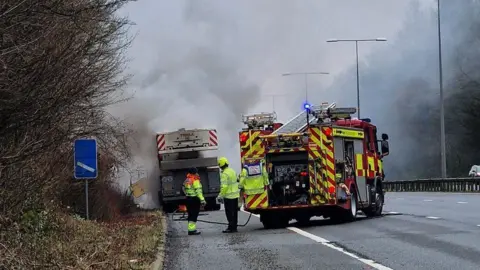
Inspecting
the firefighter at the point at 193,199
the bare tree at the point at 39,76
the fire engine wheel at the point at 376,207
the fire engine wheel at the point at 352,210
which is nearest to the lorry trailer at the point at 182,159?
the fire engine wheel at the point at 376,207

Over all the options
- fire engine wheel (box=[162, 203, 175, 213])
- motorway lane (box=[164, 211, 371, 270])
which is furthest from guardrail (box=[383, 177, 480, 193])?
motorway lane (box=[164, 211, 371, 270])

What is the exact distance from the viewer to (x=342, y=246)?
12.3 meters

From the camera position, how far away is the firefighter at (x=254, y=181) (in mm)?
16609

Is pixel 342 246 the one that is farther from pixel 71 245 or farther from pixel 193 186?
pixel 193 186

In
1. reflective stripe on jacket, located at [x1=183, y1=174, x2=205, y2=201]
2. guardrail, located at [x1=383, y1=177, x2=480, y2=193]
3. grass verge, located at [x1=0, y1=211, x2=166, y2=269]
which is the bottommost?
guardrail, located at [x1=383, y1=177, x2=480, y2=193]

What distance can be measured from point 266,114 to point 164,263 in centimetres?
813

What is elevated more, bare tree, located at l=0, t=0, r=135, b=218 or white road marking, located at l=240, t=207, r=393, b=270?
bare tree, located at l=0, t=0, r=135, b=218

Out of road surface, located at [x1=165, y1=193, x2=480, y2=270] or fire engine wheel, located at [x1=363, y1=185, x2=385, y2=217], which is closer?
road surface, located at [x1=165, y1=193, x2=480, y2=270]

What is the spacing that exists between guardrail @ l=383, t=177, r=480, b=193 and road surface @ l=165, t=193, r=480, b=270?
64.1 ft

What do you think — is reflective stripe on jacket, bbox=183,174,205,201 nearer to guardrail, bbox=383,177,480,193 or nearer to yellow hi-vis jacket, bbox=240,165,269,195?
yellow hi-vis jacket, bbox=240,165,269,195

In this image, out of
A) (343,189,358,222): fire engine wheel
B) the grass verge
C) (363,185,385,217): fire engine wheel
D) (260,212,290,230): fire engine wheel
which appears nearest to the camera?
the grass verge

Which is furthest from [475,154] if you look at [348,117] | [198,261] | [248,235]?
[198,261]

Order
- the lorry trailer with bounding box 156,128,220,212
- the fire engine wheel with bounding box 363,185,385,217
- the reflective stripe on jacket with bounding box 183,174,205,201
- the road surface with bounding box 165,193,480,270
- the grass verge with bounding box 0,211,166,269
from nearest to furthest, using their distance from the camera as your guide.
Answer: the grass verge with bounding box 0,211,166,269
the road surface with bounding box 165,193,480,270
the reflective stripe on jacket with bounding box 183,174,205,201
the fire engine wheel with bounding box 363,185,385,217
the lorry trailer with bounding box 156,128,220,212

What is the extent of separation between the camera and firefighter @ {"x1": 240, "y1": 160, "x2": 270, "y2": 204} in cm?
1661
